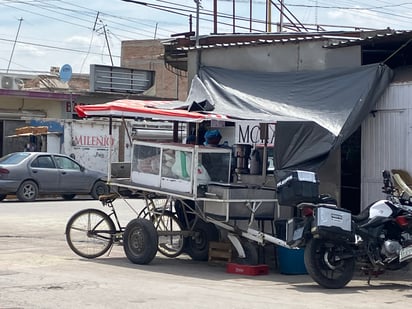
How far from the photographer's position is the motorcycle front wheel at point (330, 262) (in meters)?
11.1

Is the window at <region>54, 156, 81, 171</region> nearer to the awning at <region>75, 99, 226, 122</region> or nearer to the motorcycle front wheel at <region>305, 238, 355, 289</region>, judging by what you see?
the awning at <region>75, 99, 226, 122</region>

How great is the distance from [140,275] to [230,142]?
4.57 metres

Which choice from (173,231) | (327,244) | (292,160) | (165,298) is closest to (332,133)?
(292,160)

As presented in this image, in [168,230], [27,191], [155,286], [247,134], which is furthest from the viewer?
[27,191]

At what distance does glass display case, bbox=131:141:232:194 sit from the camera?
12625 mm

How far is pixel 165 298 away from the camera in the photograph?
9719 mm

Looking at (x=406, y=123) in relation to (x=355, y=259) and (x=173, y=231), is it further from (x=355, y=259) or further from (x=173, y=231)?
(x=173, y=231)

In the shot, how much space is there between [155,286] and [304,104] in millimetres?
4327

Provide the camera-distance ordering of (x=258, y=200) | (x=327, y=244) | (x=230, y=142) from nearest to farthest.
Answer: (x=327, y=244), (x=258, y=200), (x=230, y=142)

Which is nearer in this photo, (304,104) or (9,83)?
(304,104)

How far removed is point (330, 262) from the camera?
11.2 m

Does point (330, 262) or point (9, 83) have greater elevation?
point (9, 83)

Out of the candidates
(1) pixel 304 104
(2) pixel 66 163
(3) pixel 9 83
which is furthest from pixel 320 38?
(3) pixel 9 83

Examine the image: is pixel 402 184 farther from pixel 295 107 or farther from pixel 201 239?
pixel 201 239
